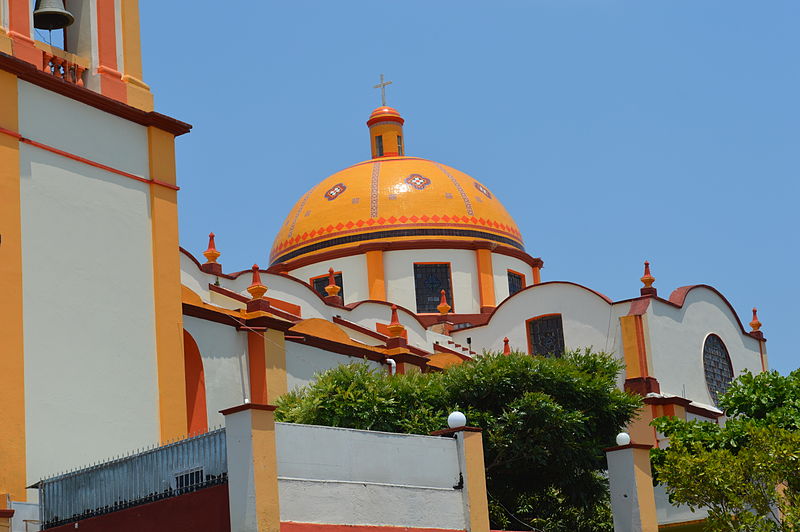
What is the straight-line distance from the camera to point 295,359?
88.8 feet

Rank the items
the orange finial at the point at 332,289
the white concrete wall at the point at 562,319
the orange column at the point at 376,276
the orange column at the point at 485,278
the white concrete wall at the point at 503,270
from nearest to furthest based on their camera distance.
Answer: the white concrete wall at the point at 562,319, the orange finial at the point at 332,289, the orange column at the point at 376,276, the orange column at the point at 485,278, the white concrete wall at the point at 503,270

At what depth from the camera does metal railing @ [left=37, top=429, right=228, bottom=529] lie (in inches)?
611

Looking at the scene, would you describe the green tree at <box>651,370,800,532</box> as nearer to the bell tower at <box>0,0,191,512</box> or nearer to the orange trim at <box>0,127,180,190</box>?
the bell tower at <box>0,0,191,512</box>

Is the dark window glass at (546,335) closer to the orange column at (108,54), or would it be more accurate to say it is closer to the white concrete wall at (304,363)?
the white concrete wall at (304,363)

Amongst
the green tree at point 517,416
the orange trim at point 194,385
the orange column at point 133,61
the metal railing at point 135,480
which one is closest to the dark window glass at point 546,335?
the green tree at point 517,416

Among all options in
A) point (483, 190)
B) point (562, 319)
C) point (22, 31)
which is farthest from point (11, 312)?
point (483, 190)

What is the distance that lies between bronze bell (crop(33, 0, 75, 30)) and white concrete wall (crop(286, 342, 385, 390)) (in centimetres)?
847

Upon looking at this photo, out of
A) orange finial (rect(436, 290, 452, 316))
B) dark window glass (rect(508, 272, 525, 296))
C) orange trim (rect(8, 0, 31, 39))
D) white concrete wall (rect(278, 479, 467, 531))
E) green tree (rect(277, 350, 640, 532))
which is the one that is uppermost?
dark window glass (rect(508, 272, 525, 296))

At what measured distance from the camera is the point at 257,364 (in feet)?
85.1

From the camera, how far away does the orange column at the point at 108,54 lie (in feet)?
70.3

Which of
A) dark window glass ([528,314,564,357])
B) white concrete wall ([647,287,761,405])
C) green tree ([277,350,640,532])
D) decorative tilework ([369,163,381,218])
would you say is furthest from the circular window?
green tree ([277,350,640,532])

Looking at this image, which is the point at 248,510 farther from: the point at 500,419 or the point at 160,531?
the point at 500,419

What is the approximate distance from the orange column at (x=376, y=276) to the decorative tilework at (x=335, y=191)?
2.88 meters

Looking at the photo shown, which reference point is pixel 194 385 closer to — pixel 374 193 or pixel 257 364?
pixel 257 364
